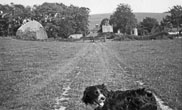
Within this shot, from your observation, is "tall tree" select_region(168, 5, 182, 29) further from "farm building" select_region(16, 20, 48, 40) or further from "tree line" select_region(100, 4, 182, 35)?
"farm building" select_region(16, 20, 48, 40)

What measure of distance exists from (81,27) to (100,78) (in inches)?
3343

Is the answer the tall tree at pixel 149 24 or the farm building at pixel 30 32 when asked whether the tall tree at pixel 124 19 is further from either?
the farm building at pixel 30 32

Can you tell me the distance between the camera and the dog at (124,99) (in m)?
3.91

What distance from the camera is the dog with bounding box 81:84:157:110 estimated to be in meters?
3.91

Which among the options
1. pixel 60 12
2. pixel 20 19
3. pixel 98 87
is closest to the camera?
pixel 98 87

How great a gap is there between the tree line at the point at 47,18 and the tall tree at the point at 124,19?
27.5 m

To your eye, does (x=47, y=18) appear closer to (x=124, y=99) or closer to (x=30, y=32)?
(x=30, y=32)

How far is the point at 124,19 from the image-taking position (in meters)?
113

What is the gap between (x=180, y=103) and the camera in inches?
274

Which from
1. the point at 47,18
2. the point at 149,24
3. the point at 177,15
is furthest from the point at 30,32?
the point at 177,15

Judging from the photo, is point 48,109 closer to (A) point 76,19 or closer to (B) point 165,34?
(B) point 165,34

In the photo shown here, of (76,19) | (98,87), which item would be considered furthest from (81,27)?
(98,87)

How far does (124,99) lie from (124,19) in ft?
370

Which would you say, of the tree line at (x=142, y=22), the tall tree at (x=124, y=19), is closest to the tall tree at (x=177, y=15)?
the tree line at (x=142, y=22)
